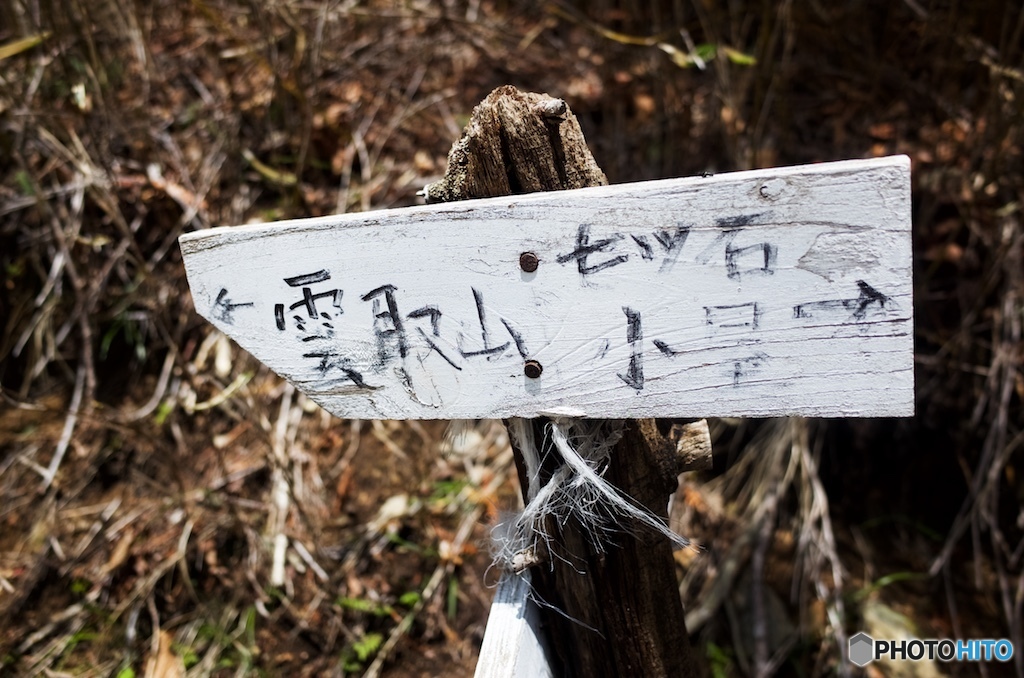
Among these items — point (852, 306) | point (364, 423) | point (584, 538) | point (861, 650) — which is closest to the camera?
point (852, 306)

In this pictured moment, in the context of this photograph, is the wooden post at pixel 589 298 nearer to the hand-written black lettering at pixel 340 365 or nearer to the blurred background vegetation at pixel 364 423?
the hand-written black lettering at pixel 340 365

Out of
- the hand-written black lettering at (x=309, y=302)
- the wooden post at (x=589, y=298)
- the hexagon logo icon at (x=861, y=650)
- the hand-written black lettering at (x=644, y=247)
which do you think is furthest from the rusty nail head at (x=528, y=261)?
the hexagon logo icon at (x=861, y=650)

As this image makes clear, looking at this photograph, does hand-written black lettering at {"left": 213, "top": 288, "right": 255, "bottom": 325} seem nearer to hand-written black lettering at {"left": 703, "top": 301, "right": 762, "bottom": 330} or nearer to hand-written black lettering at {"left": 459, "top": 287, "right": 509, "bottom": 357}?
hand-written black lettering at {"left": 459, "top": 287, "right": 509, "bottom": 357}

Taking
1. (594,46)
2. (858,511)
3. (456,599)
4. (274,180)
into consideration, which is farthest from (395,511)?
(594,46)

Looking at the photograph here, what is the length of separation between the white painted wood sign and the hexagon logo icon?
1.56 m

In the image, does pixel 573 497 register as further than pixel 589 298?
Yes

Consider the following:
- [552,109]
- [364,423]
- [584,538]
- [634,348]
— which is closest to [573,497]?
[584,538]

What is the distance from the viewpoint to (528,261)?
31.0 inches

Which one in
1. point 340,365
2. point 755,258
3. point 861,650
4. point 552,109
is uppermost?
point 552,109

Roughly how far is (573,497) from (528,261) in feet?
1.03

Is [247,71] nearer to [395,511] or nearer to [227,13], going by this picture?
[227,13]

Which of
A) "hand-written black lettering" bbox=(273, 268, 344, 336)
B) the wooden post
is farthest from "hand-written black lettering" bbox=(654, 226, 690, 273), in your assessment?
"hand-written black lettering" bbox=(273, 268, 344, 336)

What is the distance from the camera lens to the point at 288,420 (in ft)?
7.18

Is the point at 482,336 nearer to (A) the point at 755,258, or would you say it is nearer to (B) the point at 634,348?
(B) the point at 634,348
